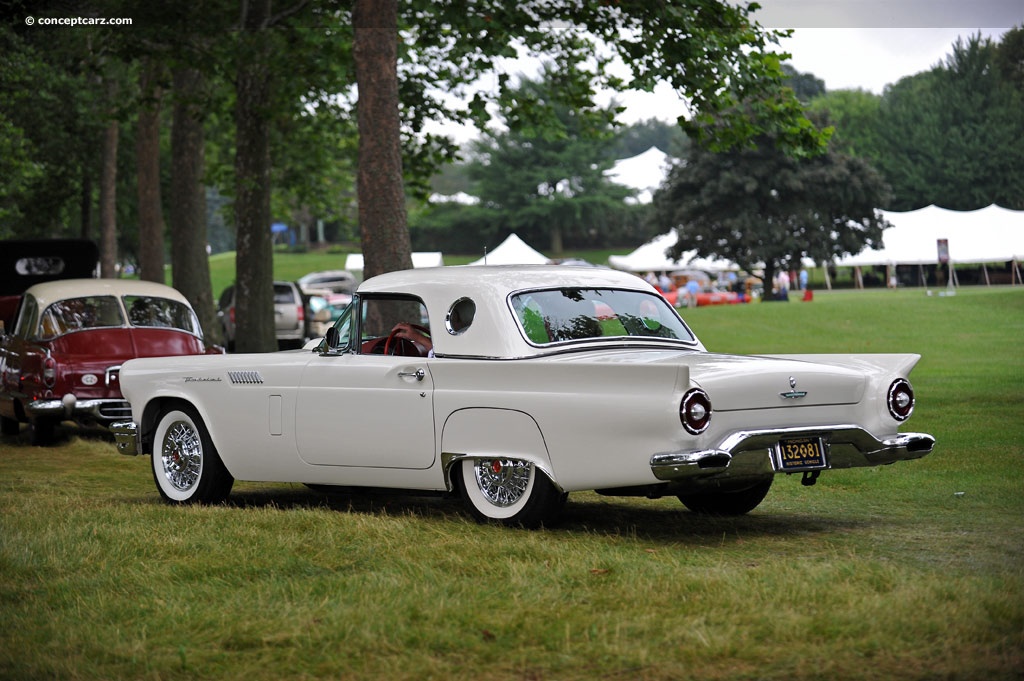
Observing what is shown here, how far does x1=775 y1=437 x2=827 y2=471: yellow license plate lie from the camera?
25.5ft

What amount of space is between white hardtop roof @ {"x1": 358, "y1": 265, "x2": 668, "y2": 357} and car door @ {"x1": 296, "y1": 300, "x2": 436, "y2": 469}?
248 millimetres

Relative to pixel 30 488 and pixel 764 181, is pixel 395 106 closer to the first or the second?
pixel 30 488

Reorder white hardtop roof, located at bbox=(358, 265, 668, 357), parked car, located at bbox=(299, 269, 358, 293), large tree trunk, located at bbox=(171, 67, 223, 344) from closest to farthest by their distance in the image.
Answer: white hardtop roof, located at bbox=(358, 265, 668, 357), large tree trunk, located at bbox=(171, 67, 223, 344), parked car, located at bbox=(299, 269, 358, 293)

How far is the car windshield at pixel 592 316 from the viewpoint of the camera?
8.63 m

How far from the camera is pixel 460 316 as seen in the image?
A: 8805 mm

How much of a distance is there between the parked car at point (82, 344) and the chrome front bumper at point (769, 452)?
28.5ft

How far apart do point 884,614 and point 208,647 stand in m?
2.68

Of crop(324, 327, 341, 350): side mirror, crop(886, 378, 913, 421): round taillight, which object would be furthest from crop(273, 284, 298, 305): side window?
crop(886, 378, 913, 421): round taillight

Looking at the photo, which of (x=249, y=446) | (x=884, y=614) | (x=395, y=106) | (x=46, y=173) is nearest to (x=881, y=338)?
(x=395, y=106)

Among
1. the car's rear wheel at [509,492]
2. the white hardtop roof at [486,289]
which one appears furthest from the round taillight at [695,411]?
the white hardtop roof at [486,289]

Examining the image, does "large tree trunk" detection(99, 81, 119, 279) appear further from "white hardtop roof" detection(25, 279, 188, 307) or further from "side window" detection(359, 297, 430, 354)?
"side window" detection(359, 297, 430, 354)

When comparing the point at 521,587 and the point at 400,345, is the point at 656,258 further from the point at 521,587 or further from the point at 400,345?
the point at 521,587

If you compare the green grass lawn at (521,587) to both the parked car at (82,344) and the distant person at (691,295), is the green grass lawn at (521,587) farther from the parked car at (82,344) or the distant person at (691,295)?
the distant person at (691,295)

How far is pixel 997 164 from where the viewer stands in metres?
51.2
